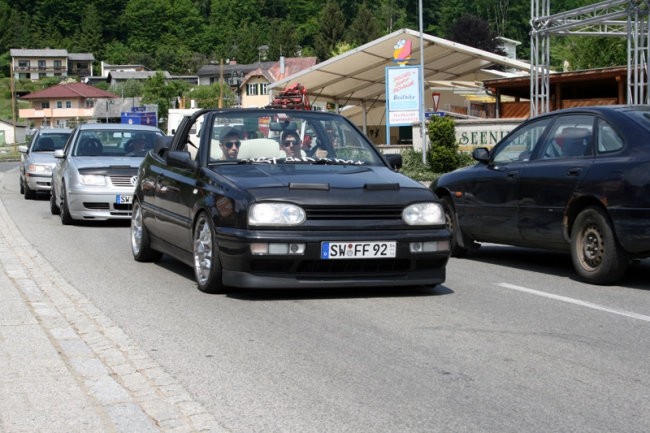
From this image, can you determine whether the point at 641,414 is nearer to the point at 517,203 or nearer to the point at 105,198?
the point at 517,203

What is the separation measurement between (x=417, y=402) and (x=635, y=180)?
14.8ft

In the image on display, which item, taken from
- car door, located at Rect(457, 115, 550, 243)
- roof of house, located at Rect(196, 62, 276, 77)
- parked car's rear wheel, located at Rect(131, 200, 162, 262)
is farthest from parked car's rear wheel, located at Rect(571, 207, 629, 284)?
roof of house, located at Rect(196, 62, 276, 77)

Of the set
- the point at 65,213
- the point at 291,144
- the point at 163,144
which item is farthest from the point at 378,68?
the point at 291,144

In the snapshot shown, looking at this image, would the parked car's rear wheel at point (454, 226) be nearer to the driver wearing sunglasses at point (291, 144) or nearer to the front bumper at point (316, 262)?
the driver wearing sunglasses at point (291, 144)

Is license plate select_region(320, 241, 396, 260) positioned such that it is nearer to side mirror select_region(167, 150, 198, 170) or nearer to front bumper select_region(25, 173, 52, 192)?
side mirror select_region(167, 150, 198, 170)

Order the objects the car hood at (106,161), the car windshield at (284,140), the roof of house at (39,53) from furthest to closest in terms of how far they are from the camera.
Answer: the roof of house at (39,53)
the car hood at (106,161)
the car windshield at (284,140)

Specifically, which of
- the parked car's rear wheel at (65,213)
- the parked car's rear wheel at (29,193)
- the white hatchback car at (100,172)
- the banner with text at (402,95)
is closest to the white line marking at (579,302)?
the white hatchback car at (100,172)

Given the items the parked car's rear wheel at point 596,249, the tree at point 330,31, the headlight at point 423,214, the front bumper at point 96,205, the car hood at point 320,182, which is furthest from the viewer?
the tree at point 330,31

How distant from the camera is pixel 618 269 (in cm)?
927

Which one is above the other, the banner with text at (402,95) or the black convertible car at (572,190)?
the banner with text at (402,95)

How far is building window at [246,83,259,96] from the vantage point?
13050cm

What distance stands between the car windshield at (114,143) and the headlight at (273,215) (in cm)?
992

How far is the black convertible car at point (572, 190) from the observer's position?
905 cm

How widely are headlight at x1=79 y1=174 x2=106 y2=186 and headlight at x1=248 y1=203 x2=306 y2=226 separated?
8.94 m
